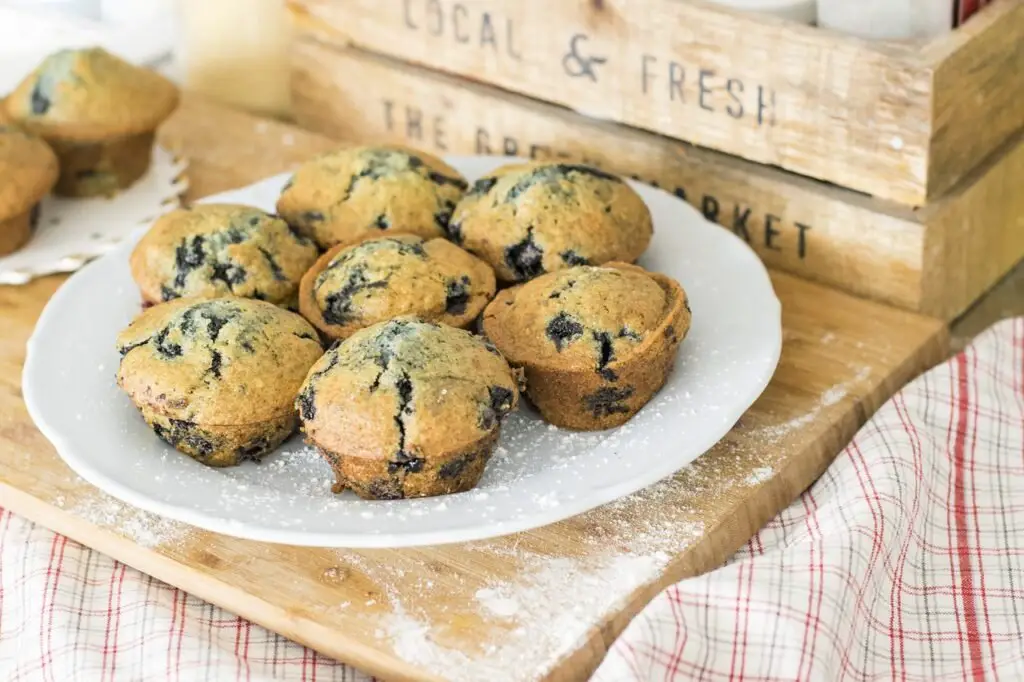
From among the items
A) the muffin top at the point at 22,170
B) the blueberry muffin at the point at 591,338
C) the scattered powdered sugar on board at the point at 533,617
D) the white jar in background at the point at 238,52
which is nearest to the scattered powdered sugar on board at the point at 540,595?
the scattered powdered sugar on board at the point at 533,617

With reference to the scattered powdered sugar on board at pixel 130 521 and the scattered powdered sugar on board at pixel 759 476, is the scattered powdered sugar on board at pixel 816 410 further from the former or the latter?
the scattered powdered sugar on board at pixel 130 521

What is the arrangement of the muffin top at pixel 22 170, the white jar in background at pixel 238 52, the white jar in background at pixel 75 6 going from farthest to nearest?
the white jar in background at pixel 75 6
the white jar in background at pixel 238 52
the muffin top at pixel 22 170

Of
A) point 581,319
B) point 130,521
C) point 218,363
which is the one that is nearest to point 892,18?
point 581,319

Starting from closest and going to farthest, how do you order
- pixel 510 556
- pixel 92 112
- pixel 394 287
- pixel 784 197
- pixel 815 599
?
pixel 815 599
pixel 510 556
pixel 394 287
pixel 784 197
pixel 92 112

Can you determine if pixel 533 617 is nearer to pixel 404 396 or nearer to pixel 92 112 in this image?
pixel 404 396

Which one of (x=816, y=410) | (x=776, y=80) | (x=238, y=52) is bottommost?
(x=816, y=410)

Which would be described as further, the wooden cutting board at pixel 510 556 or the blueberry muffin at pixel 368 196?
the blueberry muffin at pixel 368 196

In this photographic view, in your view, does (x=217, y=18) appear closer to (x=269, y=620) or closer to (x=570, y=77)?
(x=570, y=77)
